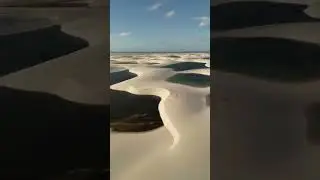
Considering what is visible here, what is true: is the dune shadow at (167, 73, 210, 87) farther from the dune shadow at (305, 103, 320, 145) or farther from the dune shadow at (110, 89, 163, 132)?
the dune shadow at (305, 103, 320, 145)

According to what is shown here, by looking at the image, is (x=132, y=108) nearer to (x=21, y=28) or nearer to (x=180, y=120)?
(x=180, y=120)

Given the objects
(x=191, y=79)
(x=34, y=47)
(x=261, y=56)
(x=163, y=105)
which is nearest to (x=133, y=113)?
(x=163, y=105)

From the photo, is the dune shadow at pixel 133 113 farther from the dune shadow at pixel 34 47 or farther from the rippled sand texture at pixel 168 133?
the dune shadow at pixel 34 47

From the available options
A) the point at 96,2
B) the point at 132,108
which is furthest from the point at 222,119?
the point at 96,2

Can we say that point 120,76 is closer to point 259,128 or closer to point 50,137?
point 50,137

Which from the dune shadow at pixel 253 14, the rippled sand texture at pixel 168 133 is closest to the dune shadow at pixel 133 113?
the rippled sand texture at pixel 168 133

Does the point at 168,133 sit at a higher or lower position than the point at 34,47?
lower

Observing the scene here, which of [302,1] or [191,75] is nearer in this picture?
[302,1]
